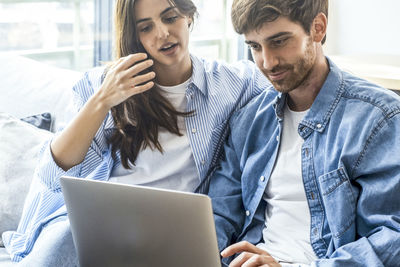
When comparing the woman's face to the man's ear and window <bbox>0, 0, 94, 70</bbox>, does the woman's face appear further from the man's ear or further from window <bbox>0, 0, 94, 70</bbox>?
window <bbox>0, 0, 94, 70</bbox>

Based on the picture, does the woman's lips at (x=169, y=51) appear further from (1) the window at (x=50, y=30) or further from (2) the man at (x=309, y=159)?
(1) the window at (x=50, y=30)

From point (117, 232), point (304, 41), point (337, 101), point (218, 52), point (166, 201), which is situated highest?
point (304, 41)

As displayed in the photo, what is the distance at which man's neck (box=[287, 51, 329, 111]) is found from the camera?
1.47 meters

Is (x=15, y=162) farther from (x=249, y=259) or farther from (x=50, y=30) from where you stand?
(x=50, y=30)

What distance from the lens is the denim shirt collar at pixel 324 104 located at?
1430mm

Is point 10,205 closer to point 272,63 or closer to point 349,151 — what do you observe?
point 272,63

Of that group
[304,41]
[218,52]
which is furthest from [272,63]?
[218,52]

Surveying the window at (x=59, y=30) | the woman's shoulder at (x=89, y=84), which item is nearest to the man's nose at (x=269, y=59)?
the woman's shoulder at (x=89, y=84)

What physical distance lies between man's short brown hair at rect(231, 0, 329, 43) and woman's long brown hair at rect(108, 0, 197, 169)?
34 centimetres

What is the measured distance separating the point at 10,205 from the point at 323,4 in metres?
1.13

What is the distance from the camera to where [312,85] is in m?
1.48

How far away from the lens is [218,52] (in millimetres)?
4559

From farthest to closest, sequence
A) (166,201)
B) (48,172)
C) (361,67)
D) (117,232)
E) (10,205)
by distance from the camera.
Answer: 1. (361,67)
2. (10,205)
3. (48,172)
4. (117,232)
5. (166,201)

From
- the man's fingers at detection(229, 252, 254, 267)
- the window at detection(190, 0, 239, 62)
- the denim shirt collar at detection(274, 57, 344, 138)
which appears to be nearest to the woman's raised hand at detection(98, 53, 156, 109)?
the denim shirt collar at detection(274, 57, 344, 138)
